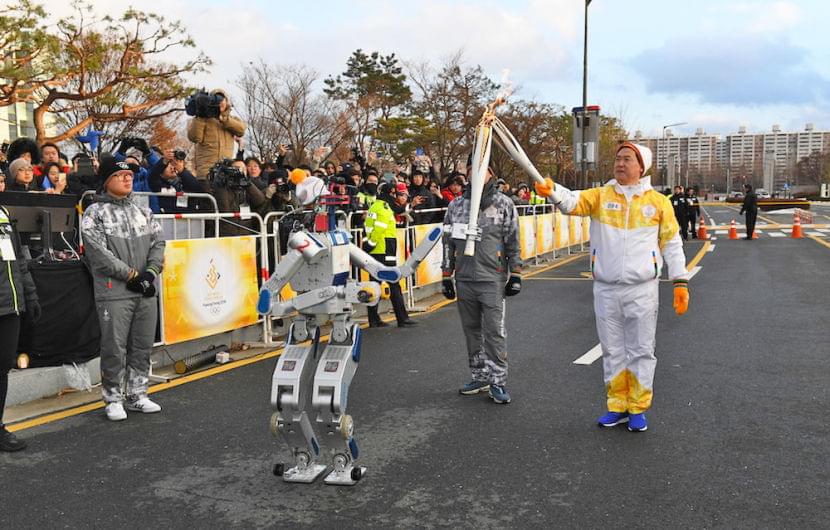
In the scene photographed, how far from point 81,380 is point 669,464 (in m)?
5.01

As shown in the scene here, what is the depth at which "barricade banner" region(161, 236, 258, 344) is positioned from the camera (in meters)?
7.33

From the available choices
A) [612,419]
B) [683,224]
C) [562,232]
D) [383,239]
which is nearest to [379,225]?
[383,239]

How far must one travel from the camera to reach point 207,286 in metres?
7.79

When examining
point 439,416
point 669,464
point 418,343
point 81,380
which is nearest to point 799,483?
point 669,464

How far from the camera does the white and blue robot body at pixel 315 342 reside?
4.35 meters

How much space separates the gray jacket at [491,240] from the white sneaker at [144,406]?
277cm

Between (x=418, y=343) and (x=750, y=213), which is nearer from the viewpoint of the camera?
(x=418, y=343)

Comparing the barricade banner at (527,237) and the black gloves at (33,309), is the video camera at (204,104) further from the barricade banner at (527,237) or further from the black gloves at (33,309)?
the barricade banner at (527,237)

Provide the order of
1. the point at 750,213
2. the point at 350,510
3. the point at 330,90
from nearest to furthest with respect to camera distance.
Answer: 1. the point at 350,510
2. the point at 750,213
3. the point at 330,90

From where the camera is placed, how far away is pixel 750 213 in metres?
25.7

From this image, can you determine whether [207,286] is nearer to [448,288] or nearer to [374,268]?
[448,288]

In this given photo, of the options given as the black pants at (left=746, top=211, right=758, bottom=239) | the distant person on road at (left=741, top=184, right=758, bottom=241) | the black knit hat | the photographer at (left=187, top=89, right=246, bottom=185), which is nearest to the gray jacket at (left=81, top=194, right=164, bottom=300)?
the black knit hat

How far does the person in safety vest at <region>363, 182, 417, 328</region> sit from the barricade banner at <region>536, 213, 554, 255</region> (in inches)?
362

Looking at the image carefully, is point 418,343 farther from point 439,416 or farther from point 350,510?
point 350,510
